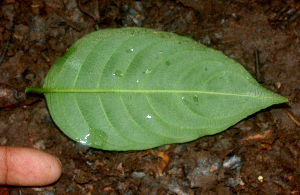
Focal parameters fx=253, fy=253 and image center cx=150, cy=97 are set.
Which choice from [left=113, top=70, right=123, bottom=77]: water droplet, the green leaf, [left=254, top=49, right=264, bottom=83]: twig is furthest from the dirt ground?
[left=113, top=70, right=123, bottom=77]: water droplet

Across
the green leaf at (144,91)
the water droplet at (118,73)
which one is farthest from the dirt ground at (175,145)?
the water droplet at (118,73)

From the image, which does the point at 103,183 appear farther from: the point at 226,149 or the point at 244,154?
the point at 244,154

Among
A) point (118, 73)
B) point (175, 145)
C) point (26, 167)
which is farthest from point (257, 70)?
point (26, 167)

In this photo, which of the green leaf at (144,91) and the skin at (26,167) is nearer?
the green leaf at (144,91)

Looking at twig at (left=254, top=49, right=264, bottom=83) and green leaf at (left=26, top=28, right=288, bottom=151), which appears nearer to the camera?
green leaf at (left=26, top=28, right=288, bottom=151)

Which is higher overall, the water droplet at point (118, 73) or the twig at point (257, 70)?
the water droplet at point (118, 73)

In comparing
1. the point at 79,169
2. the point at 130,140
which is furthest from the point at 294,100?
the point at 79,169

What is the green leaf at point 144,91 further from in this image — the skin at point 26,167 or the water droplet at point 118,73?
the skin at point 26,167

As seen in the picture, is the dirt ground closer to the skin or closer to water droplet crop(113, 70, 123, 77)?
the skin
